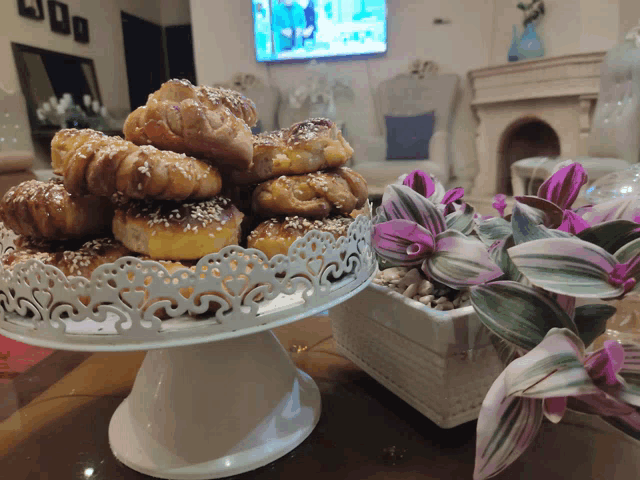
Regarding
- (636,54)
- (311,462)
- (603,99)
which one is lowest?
(311,462)

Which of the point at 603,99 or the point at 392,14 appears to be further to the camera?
the point at 392,14

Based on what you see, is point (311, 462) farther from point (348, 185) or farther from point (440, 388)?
point (348, 185)

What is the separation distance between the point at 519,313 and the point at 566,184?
23 cm

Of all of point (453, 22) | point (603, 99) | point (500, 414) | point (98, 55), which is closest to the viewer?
point (500, 414)

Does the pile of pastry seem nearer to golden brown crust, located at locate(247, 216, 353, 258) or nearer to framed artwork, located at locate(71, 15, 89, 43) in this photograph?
golden brown crust, located at locate(247, 216, 353, 258)

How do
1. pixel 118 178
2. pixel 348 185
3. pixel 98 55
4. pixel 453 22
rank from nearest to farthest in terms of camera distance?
pixel 118 178, pixel 348 185, pixel 453 22, pixel 98 55

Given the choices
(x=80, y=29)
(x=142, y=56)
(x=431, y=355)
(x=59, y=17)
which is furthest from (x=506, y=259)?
(x=142, y=56)

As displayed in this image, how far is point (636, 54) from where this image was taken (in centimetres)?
255

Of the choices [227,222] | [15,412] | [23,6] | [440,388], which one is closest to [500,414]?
[440,388]

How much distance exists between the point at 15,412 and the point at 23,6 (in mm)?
4544

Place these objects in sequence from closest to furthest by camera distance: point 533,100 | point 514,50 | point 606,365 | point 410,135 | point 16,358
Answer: point 606,365, point 16,358, point 533,100, point 514,50, point 410,135

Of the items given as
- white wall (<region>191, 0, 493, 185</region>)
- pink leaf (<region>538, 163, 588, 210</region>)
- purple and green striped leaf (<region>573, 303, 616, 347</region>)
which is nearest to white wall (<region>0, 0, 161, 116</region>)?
white wall (<region>191, 0, 493, 185</region>)

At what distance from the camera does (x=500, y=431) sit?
366 mm

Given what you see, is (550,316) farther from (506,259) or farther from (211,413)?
(211,413)
